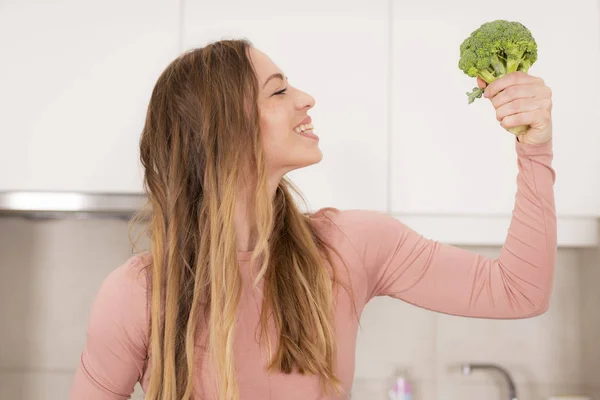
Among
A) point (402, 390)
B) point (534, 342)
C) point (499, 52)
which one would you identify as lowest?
point (402, 390)

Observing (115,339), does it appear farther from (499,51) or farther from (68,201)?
(499,51)

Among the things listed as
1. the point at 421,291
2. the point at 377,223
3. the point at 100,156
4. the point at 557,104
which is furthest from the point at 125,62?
the point at 557,104

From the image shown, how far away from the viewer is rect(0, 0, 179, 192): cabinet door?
1.76 meters

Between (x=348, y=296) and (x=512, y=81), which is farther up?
(x=512, y=81)

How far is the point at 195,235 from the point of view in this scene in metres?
1.31

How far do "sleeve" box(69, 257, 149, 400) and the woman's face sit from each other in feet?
1.11

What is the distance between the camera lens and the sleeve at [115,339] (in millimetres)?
1263

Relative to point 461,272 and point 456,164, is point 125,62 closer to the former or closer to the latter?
point 456,164

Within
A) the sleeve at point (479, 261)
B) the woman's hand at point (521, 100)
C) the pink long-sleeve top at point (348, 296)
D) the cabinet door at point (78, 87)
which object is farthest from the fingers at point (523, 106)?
the cabinet door at point (78, 87)

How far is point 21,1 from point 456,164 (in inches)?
46.4

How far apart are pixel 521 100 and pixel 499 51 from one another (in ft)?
0.30

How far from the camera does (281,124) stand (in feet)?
4.19

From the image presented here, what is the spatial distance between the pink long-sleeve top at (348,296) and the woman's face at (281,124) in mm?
159

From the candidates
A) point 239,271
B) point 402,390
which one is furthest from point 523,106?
point 402,390
